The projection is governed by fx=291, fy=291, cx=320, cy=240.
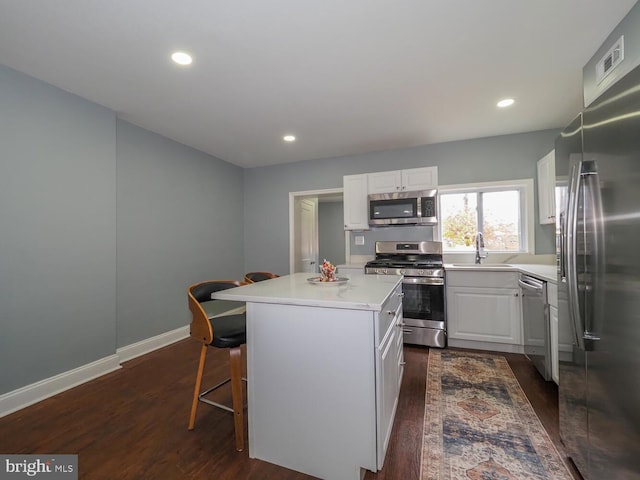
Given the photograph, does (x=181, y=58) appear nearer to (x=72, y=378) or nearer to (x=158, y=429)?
(x=158, y=429)

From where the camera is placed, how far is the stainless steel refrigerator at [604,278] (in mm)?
1062

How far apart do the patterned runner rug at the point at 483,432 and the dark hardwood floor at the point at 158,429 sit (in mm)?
78

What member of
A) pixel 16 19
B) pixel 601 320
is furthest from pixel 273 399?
pixel 16 19

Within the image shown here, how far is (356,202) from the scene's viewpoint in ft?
13.1

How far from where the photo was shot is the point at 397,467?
5.13 feet

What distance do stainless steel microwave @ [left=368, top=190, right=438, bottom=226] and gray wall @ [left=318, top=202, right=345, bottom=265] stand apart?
3519 mm

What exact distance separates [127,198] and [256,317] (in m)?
2.45

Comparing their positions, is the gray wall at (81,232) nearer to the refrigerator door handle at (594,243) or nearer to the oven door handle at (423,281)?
the oven door handle at (423,281)

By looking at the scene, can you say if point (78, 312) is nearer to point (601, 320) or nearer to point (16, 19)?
point (16, 19)

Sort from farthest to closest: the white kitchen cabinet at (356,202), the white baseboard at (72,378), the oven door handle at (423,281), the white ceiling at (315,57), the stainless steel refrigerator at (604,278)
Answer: the white kitchen cabinet at (356,202) → the oven door handle at (423,281) → the white baseboard at (72,378) → the white ceiling at (315,57) → the stainless steel refrigerator at (604,278)
